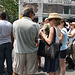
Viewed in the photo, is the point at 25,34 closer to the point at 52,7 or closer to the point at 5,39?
the point at 5,39

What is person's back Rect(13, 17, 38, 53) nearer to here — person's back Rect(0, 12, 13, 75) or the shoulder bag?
the shoulder bag

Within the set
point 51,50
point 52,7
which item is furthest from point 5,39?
point 52,7

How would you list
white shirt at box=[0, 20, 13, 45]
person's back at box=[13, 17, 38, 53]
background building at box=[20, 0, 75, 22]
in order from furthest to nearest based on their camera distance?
background building at box=[20, 0, 75, 22]
white shirt at box=[0, 20, 13, 45]
person's back at box=[13, 17, 38, 53]

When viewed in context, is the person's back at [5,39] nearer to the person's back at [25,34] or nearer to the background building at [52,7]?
the person's back at [25,34]

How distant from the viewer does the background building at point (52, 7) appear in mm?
28670

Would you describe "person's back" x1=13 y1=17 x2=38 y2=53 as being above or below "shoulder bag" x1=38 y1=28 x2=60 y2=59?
above

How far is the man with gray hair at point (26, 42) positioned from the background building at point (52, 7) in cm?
2590

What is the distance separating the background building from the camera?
28.7m

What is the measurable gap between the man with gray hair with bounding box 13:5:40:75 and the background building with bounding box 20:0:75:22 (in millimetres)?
25901

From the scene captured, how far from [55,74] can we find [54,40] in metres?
0.83

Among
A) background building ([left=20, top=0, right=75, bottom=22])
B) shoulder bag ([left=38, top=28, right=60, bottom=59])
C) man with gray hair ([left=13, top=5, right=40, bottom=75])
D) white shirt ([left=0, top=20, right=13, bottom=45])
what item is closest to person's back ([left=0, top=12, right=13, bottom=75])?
white shirt ([left=0, top=20, right=13, bottom=45])

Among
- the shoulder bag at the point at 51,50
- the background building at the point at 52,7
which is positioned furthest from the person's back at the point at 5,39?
the background building at the point at 52,7

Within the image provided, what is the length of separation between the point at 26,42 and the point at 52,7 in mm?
28205

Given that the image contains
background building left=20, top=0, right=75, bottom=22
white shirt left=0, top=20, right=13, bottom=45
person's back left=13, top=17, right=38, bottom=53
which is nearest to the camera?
person's back left=13, top=17, right=38, bottom=53
